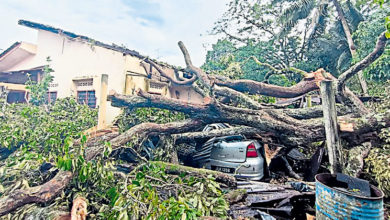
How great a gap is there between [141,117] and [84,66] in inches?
210

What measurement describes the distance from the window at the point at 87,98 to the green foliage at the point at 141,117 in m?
4.30

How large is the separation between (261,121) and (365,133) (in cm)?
204

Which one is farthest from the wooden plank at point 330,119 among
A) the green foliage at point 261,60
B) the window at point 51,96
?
the window at point 51,96

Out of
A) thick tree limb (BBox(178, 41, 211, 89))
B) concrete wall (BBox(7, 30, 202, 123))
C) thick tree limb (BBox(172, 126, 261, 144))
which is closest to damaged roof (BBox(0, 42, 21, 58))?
concrete wall (BBox(7, 30, 202, 123))

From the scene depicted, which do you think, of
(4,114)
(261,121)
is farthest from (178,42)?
(4,114)

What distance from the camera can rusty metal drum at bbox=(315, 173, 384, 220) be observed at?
7.46 feet

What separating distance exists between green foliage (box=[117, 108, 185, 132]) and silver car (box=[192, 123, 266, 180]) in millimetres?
1202

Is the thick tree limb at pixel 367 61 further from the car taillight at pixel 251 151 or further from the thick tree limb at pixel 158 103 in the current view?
the thick tree limb at pixel 158 103

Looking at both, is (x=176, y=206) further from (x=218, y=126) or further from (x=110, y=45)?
(x=110, y=45)

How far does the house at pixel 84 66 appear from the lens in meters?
8.02

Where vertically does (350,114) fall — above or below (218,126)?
above

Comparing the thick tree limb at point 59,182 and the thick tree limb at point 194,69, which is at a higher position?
the thick tree limb at point 194,69

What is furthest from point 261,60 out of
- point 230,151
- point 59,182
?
point 59,182

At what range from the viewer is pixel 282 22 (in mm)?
13281
